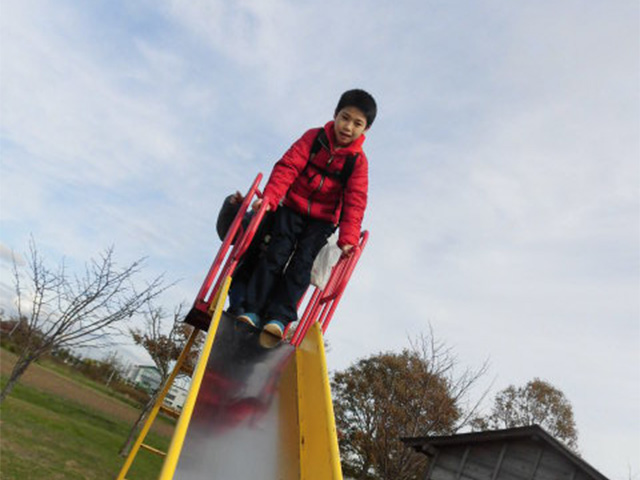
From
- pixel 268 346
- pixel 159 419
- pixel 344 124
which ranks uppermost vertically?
pixel 344 124

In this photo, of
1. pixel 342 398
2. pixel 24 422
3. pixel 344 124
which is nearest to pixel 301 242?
pixel 344 124

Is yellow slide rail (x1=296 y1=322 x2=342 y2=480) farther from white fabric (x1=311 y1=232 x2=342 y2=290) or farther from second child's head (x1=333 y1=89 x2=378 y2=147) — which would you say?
second child's head (x1=333 y1=89 x2=378 y2=147)

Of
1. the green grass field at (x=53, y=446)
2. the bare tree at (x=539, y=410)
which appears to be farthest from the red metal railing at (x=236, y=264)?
the bare tree at (x=539, y=410)

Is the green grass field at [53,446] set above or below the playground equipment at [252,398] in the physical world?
below

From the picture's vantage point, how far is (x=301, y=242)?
155 inches

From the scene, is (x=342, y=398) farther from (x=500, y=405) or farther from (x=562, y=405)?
(x=562, y=405)

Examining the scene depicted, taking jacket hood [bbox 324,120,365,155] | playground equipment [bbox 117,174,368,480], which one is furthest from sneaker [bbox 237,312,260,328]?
jacket hood [bbox 324,120,365,155]

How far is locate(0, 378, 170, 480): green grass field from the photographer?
9281 millimetres

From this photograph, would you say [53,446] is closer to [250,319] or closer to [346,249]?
[250,319]

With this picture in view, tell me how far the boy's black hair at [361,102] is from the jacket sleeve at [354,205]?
0.97 feet

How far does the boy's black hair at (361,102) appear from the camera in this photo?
3756 mm

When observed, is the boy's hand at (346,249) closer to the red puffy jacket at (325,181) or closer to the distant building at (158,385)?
the red puffy jacket at (325,181)

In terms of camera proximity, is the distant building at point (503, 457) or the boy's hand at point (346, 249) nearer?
the boy's hand at point (346, 249)

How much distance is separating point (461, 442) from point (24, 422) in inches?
386
